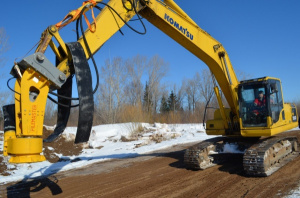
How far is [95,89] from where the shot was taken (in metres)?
4.40

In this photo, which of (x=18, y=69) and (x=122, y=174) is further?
(x=122, y=174)

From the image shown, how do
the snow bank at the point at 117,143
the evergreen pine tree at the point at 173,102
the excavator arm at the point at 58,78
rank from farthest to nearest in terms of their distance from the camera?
1. the evergreen pine tree at the point at 173,102
2. the snow bank at the point at 117,143
3. the excavator arm at the point at 58,78

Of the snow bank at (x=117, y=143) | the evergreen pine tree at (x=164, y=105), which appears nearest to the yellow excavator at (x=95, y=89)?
the snow bank at (x=117, y=143)

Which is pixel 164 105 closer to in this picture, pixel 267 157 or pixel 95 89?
pixel 267 157

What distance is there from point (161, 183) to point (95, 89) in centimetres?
341

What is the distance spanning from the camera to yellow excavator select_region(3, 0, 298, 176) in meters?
3.93

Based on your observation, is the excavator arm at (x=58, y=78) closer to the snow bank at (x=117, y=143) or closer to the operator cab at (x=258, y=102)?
the operator cab at (x=258, y=102)

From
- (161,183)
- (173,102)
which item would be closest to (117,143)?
(161,183)

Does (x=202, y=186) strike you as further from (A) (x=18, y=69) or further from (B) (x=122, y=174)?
(A) (x=18, y=69)

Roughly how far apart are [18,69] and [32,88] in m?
0.34

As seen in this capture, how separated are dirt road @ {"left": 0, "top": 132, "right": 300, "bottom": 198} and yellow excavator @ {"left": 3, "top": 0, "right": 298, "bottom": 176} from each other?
44 centimetres

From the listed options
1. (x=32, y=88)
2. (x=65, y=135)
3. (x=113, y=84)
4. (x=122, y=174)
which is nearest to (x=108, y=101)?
(x=113, y=84)

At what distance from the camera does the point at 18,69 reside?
13.1ft

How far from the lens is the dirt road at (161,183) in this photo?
19.0 ft
